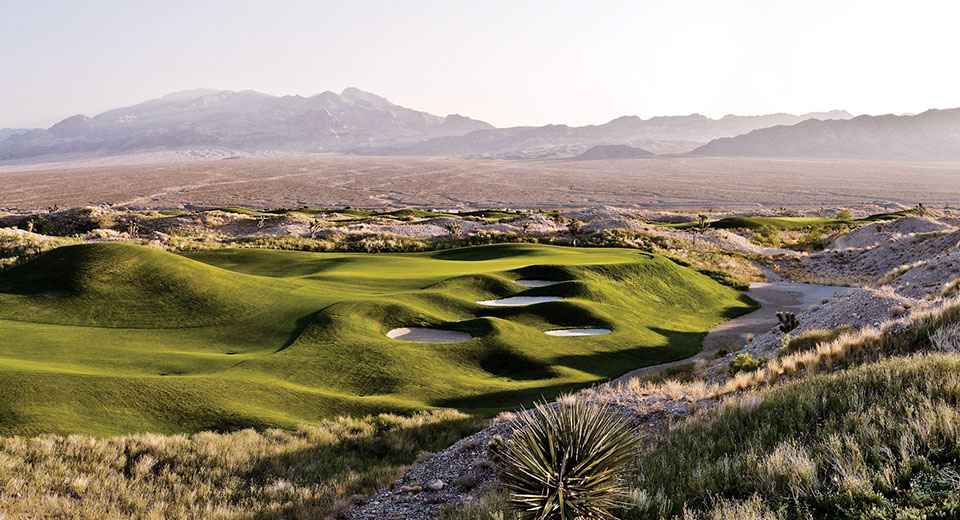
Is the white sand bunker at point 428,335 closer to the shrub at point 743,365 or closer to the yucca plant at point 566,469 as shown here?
the shrub at point 743,365

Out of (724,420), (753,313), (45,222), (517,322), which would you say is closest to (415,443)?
(724,420)

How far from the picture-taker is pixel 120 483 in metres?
7.61

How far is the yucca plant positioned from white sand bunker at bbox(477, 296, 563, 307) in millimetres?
15503

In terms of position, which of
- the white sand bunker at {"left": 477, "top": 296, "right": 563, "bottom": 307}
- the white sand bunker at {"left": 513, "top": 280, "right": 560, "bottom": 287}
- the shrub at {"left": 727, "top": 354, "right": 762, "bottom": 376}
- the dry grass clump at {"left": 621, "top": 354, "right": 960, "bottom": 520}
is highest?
the dry grass clump at {"left": 621, "top": 354, "right": 960, "bottom": 520}

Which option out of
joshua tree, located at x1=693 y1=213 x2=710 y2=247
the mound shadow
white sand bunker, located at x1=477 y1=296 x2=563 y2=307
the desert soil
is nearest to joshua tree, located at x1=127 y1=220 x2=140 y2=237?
white sand bunker, located at x1=477 y1=296 x2=563 y2=307

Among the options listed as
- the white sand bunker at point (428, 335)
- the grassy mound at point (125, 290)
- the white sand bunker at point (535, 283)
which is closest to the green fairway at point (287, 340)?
the grassy mound at point (125, 290)

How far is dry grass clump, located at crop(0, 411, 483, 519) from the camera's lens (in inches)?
280

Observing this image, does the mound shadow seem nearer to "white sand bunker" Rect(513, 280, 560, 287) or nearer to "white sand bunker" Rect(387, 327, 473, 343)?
"white sand bunker" Rect(387, 327, 473, 343)

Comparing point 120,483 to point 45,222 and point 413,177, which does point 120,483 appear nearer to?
point 45,222

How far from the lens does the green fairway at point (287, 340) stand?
1101cm

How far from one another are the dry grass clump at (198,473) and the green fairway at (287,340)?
4.69 ft

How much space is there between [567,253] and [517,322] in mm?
15026

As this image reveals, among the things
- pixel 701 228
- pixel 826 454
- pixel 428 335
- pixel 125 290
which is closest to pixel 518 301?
pixel 428 335

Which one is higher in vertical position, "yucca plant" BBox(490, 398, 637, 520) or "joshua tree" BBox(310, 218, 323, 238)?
"yucca plant" BBox(490, 398, 637, 520)
